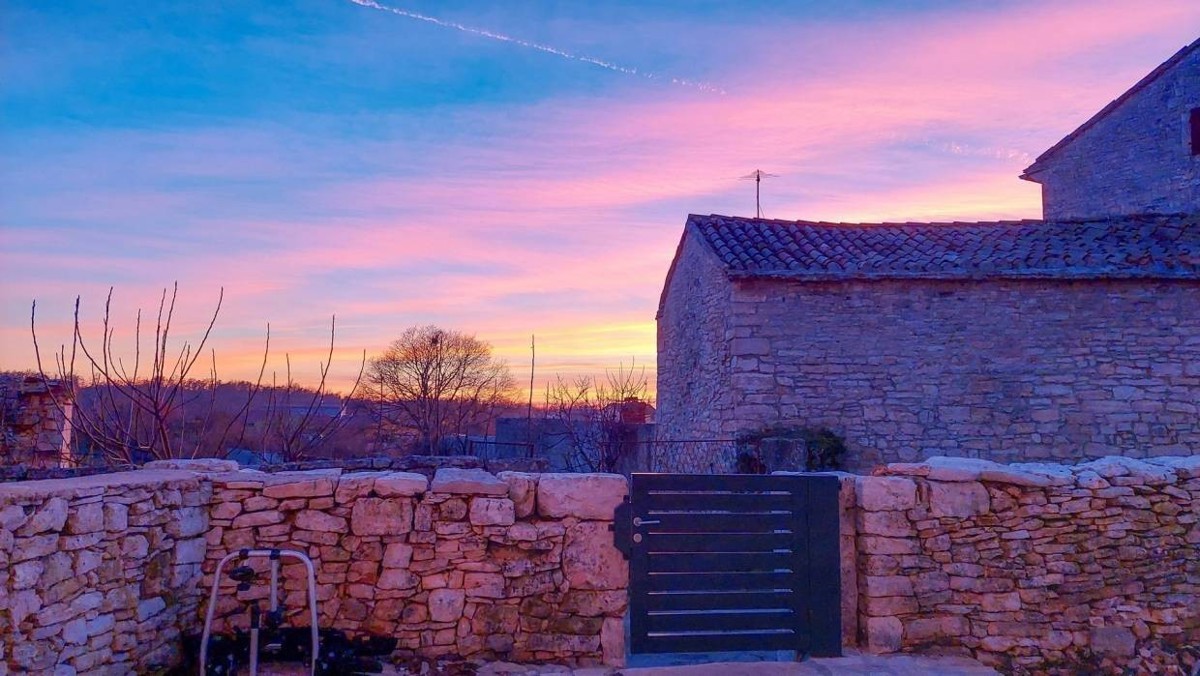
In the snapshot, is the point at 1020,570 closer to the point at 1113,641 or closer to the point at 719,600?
the point at 1113,641

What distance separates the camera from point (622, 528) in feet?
19.8

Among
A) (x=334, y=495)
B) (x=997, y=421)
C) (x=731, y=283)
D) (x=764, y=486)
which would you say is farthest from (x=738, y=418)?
(x=334, y=495)

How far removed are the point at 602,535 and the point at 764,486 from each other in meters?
1.21

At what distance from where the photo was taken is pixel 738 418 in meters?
12.9

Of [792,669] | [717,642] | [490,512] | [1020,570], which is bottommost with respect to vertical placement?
[792,669]

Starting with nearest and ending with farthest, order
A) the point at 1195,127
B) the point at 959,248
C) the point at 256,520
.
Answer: the point at 256,520 → the point at 959,248 → the point at 1195,127

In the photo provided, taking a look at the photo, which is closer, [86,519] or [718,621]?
[86,519]

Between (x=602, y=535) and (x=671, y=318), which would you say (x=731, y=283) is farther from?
(x=602, y=535)

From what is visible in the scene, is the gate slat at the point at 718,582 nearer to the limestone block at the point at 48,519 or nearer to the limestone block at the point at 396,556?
the limestone block at the point at 396,556

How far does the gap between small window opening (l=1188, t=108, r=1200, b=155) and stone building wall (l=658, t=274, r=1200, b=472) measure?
5.27m

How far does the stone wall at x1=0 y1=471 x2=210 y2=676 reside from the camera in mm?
4277

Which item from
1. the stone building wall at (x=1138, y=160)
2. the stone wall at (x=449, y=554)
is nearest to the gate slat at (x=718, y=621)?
the stone wall at (x=449, y=554)

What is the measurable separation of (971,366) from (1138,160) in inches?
334

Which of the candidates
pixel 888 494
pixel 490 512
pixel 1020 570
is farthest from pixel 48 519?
pixel 1020 570
